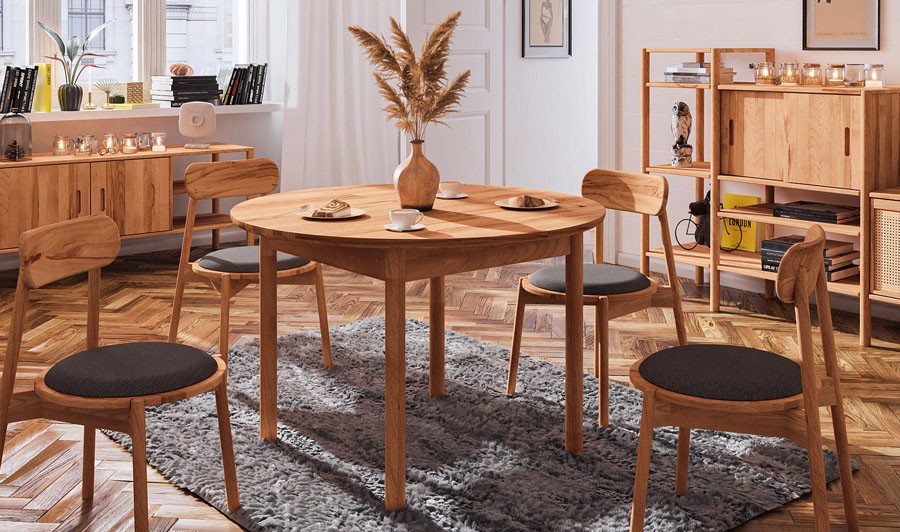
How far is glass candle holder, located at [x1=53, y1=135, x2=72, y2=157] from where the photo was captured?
548 cm

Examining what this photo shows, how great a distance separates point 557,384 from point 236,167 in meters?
1.45

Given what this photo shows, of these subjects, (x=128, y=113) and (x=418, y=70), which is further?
(x=128, y=113)

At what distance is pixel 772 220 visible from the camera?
474 cm

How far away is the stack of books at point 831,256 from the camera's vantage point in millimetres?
4531

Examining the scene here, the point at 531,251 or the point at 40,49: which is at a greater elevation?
the point at 40,49

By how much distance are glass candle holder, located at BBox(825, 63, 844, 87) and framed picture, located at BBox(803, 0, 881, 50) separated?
0.24 m

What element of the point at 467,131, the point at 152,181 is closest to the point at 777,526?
the point at 152,181

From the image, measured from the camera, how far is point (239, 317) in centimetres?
479

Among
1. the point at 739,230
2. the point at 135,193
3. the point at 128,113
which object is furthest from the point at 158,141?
the point at 739,230

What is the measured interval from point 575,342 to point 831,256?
1980 mm

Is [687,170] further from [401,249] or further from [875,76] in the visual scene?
[401,249]

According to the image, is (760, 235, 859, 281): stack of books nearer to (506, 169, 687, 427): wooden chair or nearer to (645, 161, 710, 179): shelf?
(645, 161, 710, 179): shelf

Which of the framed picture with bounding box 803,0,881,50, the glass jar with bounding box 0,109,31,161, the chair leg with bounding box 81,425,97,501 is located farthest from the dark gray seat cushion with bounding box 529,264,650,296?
the glass jar with bounding box 0,109,31,161

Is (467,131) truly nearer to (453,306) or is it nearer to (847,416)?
(453,306)
